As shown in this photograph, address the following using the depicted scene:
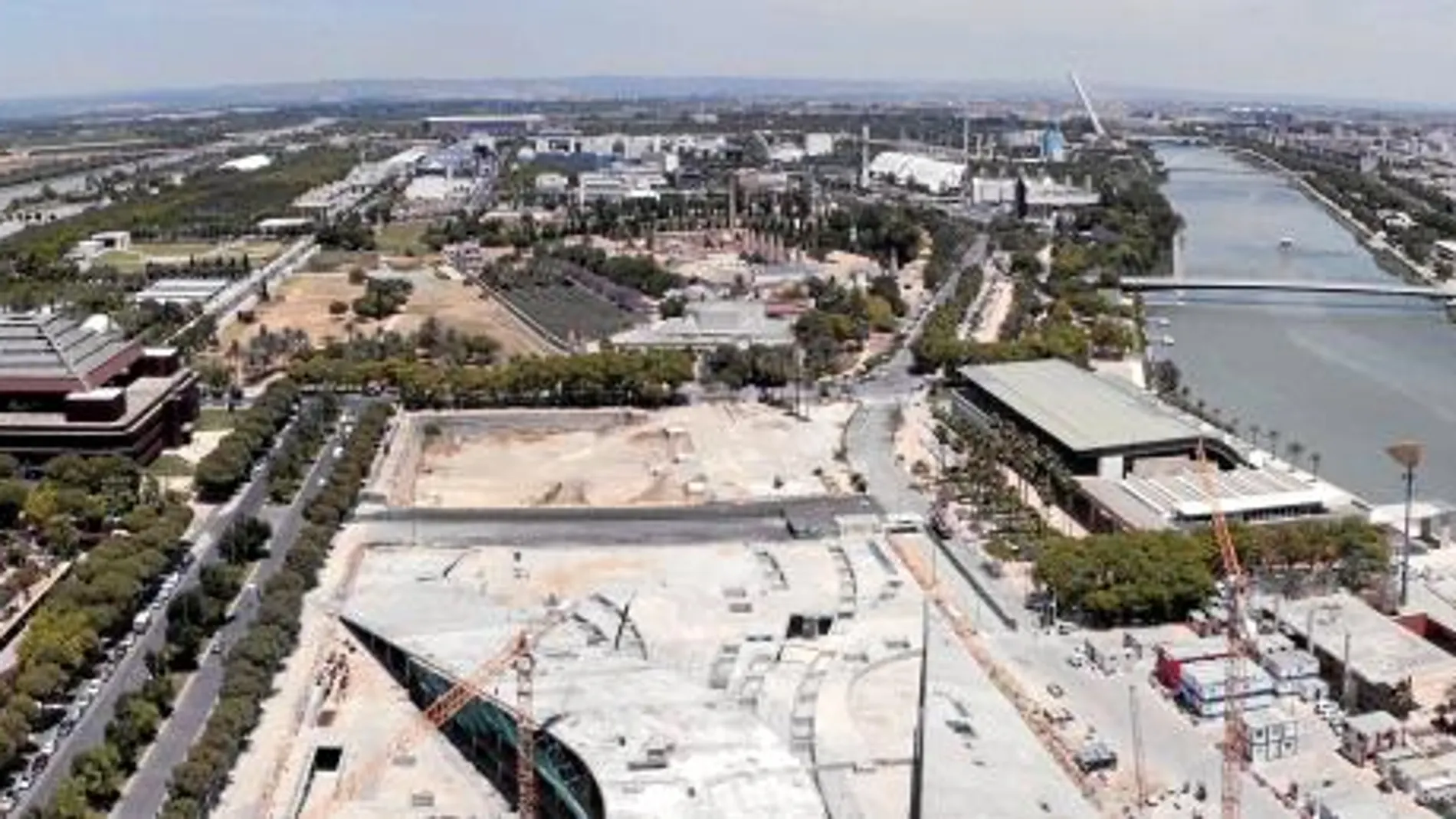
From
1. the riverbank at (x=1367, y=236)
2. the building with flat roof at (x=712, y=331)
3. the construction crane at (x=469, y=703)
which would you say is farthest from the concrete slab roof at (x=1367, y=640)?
the riverbank at (x=1367, y=236)

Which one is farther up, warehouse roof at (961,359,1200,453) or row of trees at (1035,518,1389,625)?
warehouse roof at (961,359,1200,453)

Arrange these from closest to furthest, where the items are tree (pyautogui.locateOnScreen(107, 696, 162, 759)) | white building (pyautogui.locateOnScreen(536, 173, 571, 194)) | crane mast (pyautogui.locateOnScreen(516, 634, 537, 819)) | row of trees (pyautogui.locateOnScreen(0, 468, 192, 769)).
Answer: crane mast (pyautogui.locateOnScreen(516, 634, 537, 819)) → tree (pyautogui.locateOnScreen(107, 696, 162, 759)) → row of trees (pyautogui.locateOnScreen(0, 468, 192, 769)) → white building (pyautogui.locateOnScreen(536, 173, 571, 194))

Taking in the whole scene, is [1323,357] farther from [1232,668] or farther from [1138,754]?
[1138,754]

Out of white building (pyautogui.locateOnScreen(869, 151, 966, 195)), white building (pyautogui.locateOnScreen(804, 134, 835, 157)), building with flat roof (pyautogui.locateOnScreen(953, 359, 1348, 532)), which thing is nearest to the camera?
building with flat roof (pyautogui.locateOnScreen(953, 359, 1348, 532))

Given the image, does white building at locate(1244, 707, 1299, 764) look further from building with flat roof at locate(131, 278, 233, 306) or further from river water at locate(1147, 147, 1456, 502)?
building with flat roof at locate(131, 278, 233, 306)

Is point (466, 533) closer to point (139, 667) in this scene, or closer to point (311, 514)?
point (311, 514)

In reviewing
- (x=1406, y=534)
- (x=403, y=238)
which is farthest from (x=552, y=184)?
(x=1406, y=534)

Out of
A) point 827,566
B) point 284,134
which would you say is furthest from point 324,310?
point 284,134

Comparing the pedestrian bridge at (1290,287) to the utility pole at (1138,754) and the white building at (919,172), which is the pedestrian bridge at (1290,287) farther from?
the utility pole at (1138,754)

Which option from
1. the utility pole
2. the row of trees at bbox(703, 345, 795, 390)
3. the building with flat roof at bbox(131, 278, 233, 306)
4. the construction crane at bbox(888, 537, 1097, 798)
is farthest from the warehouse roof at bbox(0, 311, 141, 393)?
the utility pole
